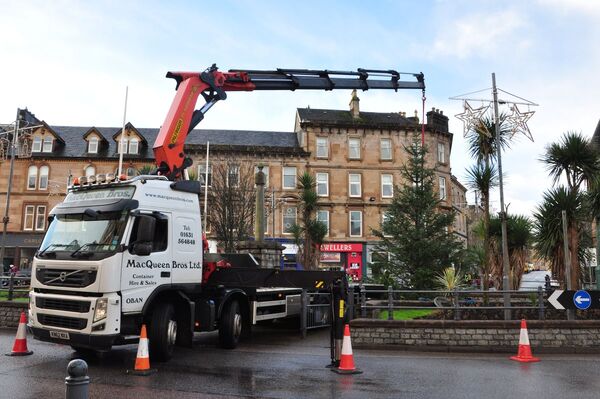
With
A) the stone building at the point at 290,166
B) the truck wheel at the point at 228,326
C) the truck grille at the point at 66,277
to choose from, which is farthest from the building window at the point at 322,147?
the truck grille at the point at 66,277

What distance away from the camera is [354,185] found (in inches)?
1588

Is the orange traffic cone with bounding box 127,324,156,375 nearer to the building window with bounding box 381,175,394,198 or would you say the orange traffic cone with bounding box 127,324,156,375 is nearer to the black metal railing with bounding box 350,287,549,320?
the black metal railing with bounding box 350,287,549,320

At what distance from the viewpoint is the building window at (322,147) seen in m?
40.1

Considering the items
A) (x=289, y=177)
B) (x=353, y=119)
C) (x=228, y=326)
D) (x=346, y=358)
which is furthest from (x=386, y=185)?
(x=346, y=358)

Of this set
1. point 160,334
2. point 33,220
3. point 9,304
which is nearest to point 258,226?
point 9,304

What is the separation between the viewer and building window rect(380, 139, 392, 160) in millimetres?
40812

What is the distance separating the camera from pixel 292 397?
22.0ft

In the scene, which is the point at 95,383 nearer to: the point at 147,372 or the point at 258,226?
the point at 147,372

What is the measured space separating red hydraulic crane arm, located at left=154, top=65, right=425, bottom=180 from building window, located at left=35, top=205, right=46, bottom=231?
3125cm

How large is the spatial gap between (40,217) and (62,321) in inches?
1382

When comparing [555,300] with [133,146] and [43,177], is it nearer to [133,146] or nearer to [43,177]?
[133,146]

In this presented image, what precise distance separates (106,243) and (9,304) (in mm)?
7758

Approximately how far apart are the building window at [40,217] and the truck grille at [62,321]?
112ft

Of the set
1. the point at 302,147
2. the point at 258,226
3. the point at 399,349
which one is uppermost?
the point at 302,147
